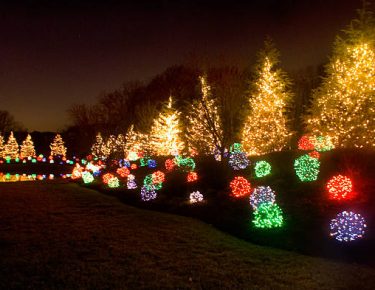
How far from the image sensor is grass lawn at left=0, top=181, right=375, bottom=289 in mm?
6781

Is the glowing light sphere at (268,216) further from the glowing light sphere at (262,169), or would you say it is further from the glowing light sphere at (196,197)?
the glowing light sphere at (262,169)

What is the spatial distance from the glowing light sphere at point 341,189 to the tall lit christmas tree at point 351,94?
6.96 m

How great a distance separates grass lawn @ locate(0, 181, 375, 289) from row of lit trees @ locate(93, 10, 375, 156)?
8.84m

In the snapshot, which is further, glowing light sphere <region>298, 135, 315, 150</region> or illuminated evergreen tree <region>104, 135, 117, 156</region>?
illuminated evergreen tree <region>104, 135, 117, 156</region>

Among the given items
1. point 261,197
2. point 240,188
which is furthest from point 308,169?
point 261,197

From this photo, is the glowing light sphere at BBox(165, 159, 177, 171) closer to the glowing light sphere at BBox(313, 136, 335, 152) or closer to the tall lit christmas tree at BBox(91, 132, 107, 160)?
the glowing light sphere at BBox(313, 136, 335, 152)

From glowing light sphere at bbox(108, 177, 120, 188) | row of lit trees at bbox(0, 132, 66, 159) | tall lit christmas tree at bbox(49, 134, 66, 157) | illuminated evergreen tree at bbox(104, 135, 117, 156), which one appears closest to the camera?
glowing light sphere at bbox(108, 177, 120, 188)

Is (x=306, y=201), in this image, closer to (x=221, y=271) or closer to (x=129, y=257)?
(x=221, y=271)

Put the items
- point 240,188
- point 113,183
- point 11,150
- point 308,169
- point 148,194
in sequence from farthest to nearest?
point 11,150 → point 113,183 → point 148,194 → point 240,188 → point 308,169

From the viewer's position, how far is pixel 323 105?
67.3ft

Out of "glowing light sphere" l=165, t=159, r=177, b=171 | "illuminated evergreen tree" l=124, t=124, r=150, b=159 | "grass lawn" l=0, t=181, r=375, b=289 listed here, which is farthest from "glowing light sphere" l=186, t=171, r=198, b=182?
"illuminated evergreen tree" l=124, t=124, r=150, b=159

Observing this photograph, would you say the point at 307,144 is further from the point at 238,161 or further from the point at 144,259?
the point at 144,259

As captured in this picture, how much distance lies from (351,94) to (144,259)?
49.3 feet

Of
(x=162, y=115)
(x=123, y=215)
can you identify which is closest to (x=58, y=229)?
(x=123, y=215)
